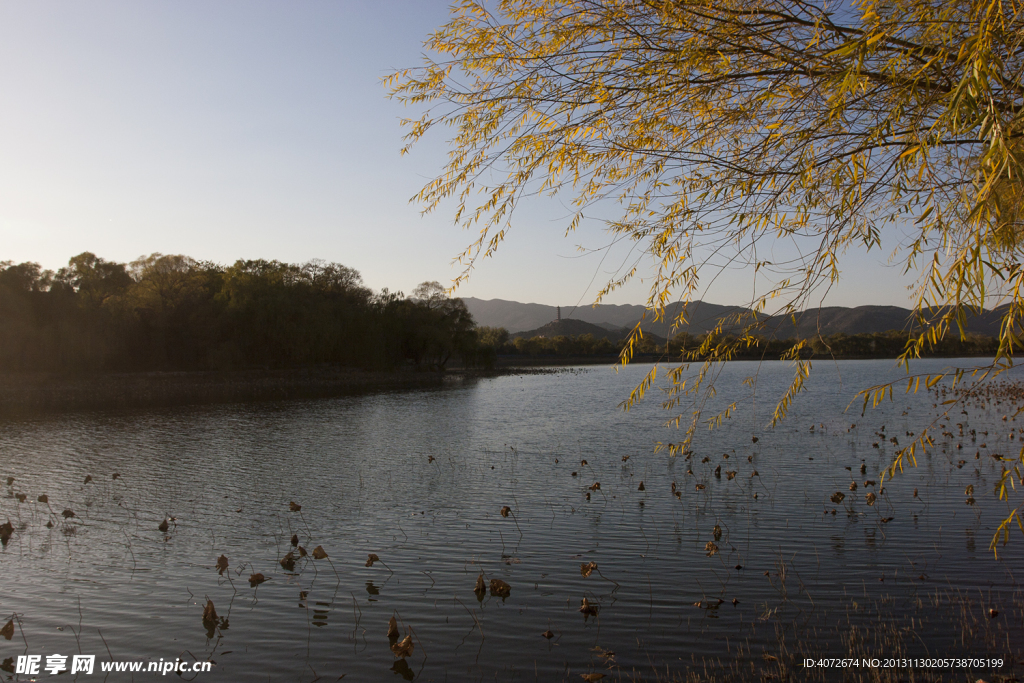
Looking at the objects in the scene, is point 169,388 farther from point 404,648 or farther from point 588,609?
point 588,609

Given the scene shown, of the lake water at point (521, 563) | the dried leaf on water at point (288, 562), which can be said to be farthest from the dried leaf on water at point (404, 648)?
the dried leaf on water at point (288, 562)

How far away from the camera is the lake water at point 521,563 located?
6.00 m

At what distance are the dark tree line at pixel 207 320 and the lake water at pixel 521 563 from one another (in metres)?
38.8

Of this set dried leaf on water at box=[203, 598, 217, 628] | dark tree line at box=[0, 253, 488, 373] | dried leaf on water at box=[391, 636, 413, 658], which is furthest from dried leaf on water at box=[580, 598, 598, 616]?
dark tree line at box=[0, 253, 488, 373]

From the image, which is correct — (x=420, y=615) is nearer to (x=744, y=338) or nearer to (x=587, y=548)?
(x=587, y=548)

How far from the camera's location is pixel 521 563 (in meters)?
8.55

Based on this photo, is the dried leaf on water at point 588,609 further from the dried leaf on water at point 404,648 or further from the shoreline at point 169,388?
the shoreline at point 169,388

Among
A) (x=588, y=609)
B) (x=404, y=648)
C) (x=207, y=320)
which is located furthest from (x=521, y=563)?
(x=207, y=320)

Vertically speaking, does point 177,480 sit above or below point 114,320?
below

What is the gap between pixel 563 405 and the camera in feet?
113

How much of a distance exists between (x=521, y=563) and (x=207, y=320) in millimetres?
59697

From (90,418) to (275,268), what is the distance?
157 feet

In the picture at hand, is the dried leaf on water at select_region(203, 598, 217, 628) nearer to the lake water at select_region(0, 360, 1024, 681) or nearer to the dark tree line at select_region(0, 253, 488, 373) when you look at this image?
the lake water at select_region(0, 360, 1024, 681)

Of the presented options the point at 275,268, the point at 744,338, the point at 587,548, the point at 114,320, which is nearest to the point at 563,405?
the point at 587,548
